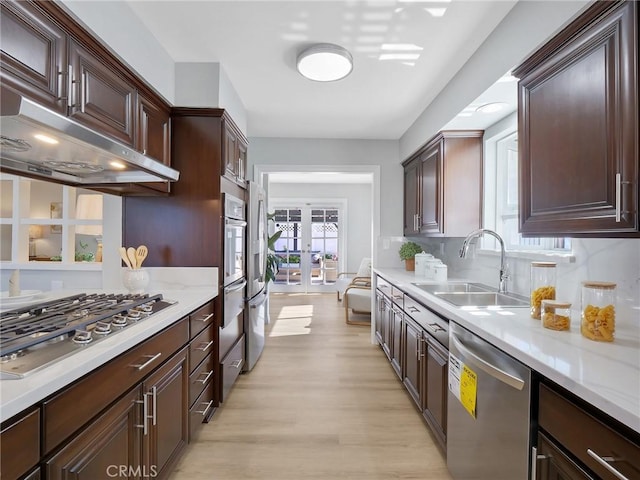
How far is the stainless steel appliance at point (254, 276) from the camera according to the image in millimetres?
3074

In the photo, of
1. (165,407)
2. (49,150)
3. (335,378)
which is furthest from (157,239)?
(335,378)

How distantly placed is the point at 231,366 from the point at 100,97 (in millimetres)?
1986

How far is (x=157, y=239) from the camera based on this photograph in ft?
7.89

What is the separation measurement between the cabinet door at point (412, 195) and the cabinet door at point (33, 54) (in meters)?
3.02

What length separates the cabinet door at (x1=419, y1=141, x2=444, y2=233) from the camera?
3.00 meters

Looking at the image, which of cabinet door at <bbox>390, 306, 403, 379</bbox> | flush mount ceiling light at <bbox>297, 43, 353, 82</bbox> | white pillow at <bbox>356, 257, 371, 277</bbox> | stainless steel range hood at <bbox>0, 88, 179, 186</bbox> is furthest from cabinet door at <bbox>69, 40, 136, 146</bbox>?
white pillow at <bbox>356, 257, 371, 277</bbox>

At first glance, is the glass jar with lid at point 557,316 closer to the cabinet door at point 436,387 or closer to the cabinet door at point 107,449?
the cabinet door at point 436,387

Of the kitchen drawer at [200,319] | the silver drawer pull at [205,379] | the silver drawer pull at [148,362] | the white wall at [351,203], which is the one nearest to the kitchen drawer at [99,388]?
the silver drawer pull at [148,362]

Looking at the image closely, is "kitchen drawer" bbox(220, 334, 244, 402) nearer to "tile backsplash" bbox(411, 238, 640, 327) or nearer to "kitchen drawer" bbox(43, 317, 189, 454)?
A: "kitchen drawer" bbox(43, 317, 189, 454)

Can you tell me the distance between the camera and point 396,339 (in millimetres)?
2969

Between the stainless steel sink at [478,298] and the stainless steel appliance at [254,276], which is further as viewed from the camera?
the stainless steel appliance at [254,276]

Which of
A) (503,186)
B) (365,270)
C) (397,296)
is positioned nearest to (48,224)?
(397,296)

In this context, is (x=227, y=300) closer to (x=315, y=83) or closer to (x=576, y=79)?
(x=315, y=83)

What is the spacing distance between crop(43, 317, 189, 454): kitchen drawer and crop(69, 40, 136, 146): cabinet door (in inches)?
41.7
